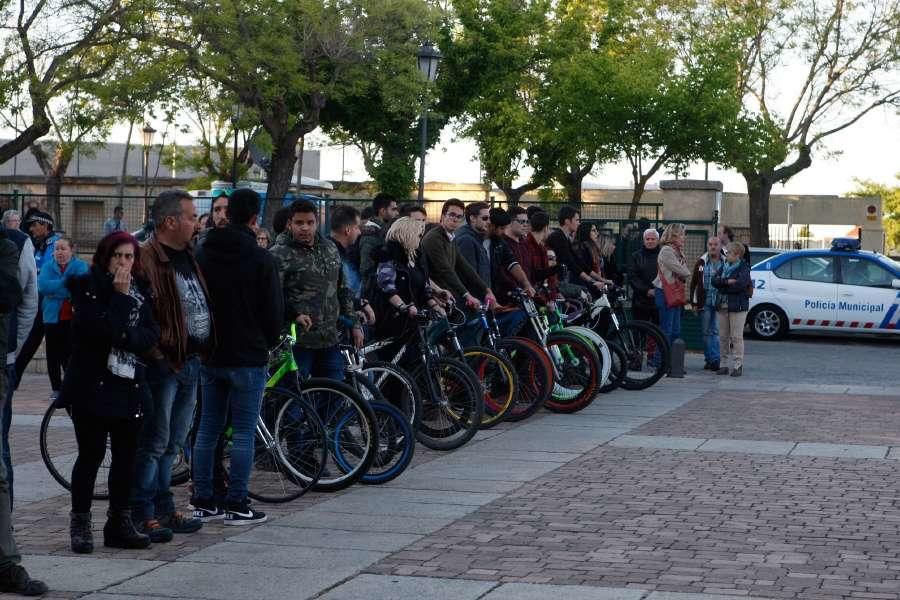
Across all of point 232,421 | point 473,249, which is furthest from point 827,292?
point 232,421

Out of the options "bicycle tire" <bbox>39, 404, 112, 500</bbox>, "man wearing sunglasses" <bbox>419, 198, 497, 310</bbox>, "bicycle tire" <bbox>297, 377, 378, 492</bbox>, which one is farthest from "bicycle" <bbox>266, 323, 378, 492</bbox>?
"man wearing sunglasses" <bbox>419, 198, 497, 310</bbox>

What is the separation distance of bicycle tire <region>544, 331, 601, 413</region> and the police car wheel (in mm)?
11940

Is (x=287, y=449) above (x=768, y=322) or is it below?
above

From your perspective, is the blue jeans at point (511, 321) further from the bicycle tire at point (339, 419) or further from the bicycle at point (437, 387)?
the bicycle tire at point (339, 419)

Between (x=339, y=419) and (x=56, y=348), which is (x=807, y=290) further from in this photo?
(x=339, y=419)

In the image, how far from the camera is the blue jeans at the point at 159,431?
7.15 m

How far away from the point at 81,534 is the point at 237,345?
1.28m

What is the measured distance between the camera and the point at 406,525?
7.78 m

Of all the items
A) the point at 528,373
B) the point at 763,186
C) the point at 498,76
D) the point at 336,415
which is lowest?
the point at 528,373

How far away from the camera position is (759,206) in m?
48.3

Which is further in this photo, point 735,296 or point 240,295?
point 735,296

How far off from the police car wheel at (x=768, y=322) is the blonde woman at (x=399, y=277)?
14758mm

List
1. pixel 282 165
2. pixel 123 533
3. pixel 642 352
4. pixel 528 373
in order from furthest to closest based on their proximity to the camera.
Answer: pixel 282 165 → pixel 642 352 → pixel 528 373 → pixel 123 533

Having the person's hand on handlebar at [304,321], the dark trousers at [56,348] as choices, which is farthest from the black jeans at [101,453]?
the dark trousers at [56,348]
